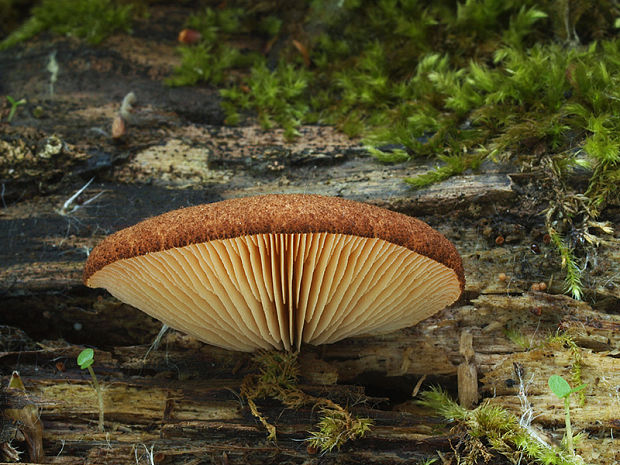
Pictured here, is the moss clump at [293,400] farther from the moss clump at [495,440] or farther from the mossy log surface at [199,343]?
the moss clump at [495,440]

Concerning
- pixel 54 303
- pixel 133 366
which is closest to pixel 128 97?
pixel 54 303

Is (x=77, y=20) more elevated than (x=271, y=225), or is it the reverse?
(x=77, y=20)

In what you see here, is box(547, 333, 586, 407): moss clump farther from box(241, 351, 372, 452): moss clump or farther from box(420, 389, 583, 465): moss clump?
box(241, 351, 372, 452): moss clump

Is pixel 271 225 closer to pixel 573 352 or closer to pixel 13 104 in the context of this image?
pixel 573 352

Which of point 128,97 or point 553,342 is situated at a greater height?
point 128,97

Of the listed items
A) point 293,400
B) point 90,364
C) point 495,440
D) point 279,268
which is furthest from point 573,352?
point 90,364

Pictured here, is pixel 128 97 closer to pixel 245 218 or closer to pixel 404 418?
pixel 245 218
